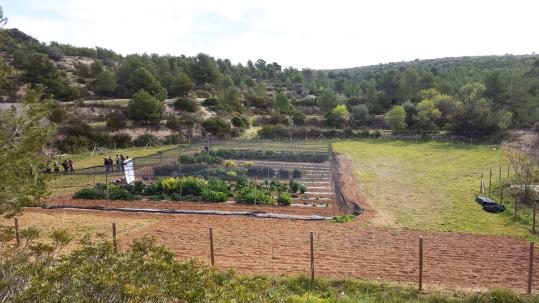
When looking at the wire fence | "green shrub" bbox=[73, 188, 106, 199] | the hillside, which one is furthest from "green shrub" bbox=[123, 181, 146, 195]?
the hillside

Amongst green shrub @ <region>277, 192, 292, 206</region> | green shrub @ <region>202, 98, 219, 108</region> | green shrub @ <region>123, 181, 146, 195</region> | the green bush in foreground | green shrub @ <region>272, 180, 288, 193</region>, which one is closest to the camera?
the green bush in foreground

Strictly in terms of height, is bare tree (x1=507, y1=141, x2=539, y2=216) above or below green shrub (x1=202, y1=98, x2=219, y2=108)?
below

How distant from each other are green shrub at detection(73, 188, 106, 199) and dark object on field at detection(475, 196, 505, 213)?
1846 centimetres

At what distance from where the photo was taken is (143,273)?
239 inches

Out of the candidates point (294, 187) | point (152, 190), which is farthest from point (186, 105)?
point (294, 187)

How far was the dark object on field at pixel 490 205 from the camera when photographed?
1738 centimetres

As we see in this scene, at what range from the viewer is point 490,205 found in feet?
58.0

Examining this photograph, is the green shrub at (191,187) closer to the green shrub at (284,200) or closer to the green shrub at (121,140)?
the green shrub at (284,200)

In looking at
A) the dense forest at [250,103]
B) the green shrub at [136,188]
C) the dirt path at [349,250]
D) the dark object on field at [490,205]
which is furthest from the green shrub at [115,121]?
the dark object on field at [490,205]

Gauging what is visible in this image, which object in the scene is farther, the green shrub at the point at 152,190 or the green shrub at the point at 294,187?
the green shrub at the point at 294,187

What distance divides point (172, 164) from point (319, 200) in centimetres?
1024

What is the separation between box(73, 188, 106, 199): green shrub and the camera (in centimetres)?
1927

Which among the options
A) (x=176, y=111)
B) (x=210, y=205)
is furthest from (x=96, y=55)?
(x=210, y=205)

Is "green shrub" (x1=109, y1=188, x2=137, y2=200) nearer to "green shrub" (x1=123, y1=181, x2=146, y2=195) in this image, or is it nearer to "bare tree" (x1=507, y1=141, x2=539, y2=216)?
"green shrub" (x1=123, y1=181, x2=146, y2=195)
